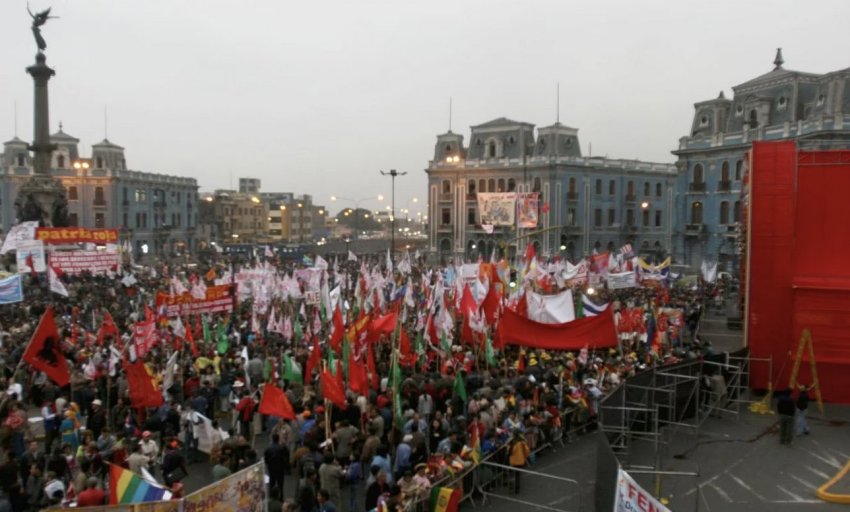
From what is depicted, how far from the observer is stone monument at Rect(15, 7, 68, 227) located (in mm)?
39719

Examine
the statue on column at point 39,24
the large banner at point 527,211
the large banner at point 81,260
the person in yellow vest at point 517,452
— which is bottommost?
the person in yellow vest at point 517,452

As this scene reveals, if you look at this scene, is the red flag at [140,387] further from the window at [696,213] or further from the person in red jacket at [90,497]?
the window at [696,213]

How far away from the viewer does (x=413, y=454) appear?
11.4 metres

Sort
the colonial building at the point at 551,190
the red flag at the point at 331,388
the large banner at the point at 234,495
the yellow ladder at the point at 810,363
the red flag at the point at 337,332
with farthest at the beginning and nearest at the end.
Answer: the colonial building at the point at 551,190, the yellow ladder at the point at 810,363, the red flag at the point at 337,332, the red flag at the point at 331,388, the large banner at the point at 234,495

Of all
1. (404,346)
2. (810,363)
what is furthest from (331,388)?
(810,363)

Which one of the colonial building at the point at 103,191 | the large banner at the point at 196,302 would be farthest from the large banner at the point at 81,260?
the colonial building at the point at 103,191

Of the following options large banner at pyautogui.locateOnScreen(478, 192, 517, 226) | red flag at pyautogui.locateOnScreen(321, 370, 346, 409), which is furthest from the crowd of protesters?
large banner at pyautogui.locateOnScreen(478, 192, 517, 226)

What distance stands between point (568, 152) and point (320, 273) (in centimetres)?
4109

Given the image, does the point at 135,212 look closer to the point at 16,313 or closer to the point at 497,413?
the point at 16,313

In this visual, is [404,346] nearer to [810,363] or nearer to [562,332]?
[562,332]

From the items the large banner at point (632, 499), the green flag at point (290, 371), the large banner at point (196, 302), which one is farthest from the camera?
the large banner at point (196, 302)

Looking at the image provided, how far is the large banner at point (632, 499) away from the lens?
6590 millimetres

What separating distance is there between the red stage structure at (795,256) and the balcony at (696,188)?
3520cm

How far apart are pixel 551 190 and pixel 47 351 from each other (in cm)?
5251
